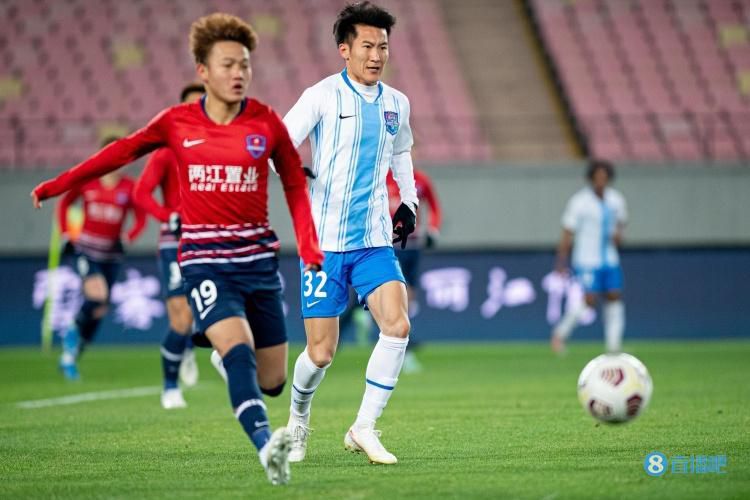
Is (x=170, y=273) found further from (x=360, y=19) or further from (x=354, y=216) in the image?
(x=360, y=19)

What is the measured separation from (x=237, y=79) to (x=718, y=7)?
1940 centimetres

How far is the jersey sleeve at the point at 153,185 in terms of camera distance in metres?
9.88

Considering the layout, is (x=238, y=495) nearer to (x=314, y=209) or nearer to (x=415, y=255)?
(x=314, y=209)

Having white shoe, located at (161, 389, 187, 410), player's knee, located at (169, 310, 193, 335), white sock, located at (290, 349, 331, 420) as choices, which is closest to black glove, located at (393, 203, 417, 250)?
white sock, located at (290, 349, 331, 420)

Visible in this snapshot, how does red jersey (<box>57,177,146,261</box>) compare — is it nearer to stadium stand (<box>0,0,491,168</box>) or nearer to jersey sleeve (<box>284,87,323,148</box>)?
stadium stand (<box>0,0,491,168</box>)

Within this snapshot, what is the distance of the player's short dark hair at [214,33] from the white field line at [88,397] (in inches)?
218

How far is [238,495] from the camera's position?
5.52 m

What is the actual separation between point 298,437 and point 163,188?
4.09 m

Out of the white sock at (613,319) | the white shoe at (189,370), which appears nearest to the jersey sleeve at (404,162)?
the white shoe at (189,370)

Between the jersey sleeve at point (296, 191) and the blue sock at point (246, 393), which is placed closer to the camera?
the blue sock at point (246, 393)

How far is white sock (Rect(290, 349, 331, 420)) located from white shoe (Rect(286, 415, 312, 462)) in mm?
34

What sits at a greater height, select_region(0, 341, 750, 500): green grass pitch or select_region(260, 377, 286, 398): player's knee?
select_region(260, 377, 286, 398): player's knee

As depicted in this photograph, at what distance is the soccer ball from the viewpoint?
250 inches

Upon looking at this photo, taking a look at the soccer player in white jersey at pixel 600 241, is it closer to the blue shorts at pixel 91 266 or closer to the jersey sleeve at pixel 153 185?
the blue shorts at pixel 91 266
